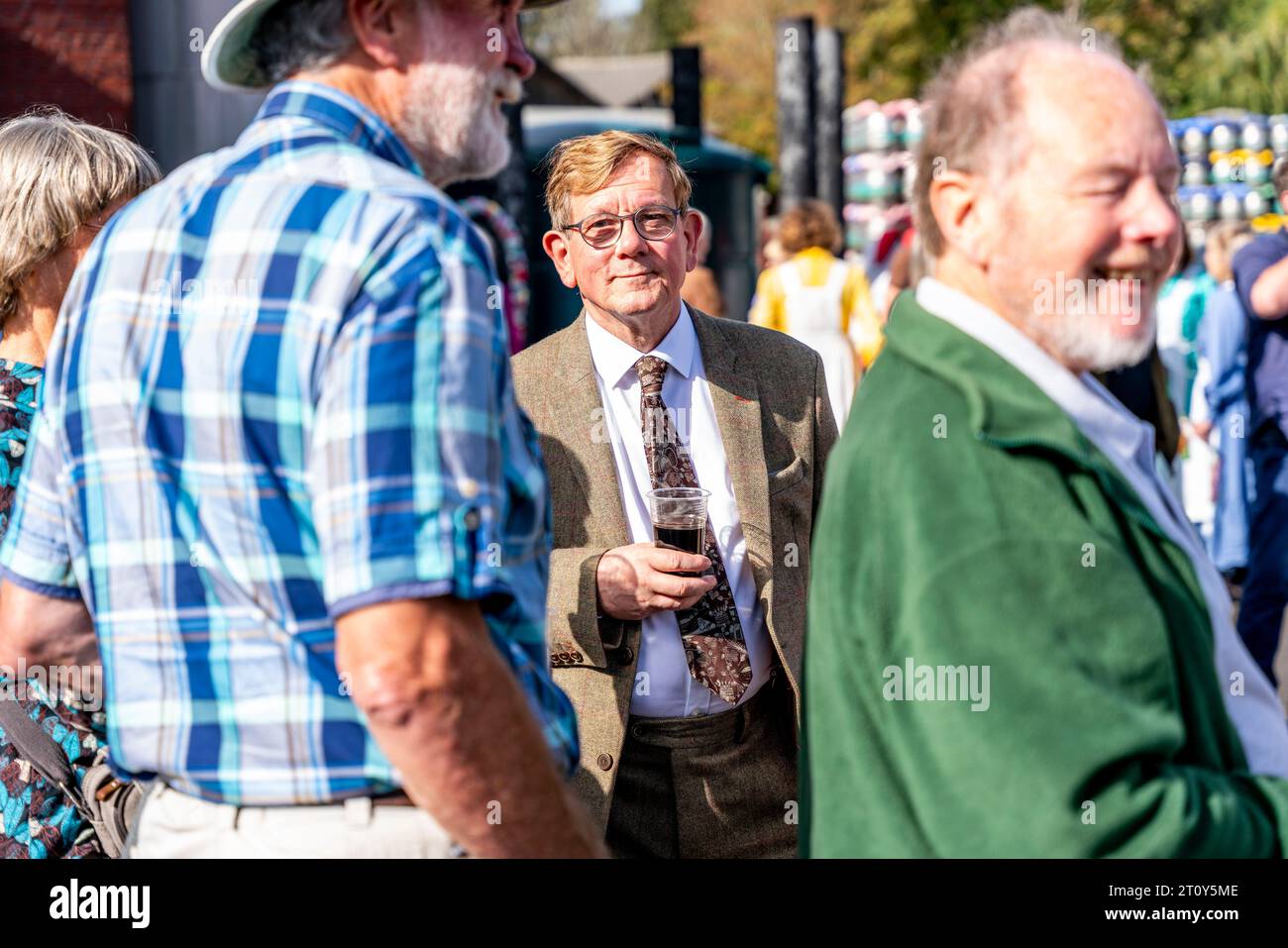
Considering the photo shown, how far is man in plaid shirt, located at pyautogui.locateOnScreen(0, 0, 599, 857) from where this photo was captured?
1.68 m

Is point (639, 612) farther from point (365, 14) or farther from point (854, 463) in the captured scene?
point (365, 14)

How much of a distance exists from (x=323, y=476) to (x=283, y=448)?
0.08 m

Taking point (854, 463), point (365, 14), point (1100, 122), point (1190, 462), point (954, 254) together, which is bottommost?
point (1190, 462)

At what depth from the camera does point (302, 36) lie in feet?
6.41

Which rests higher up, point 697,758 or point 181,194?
point 181,194

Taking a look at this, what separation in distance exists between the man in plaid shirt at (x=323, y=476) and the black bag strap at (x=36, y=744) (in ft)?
2.51

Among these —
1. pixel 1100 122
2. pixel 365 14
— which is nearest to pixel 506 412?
pixel 365 14

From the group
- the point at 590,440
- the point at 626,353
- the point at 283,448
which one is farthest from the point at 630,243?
the point at 283,448

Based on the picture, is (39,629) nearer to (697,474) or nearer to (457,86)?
(457,86)

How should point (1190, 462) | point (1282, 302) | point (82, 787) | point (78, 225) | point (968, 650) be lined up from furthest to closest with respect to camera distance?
point (1190, 462)
point (1282, 302)
point (78, 225)
point (82, 787)
point (968, 650)

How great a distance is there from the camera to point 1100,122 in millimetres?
1846

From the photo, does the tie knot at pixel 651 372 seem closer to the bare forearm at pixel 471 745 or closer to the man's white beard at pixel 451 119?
the man's white beard at pixel 451 119

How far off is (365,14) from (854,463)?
82 cm

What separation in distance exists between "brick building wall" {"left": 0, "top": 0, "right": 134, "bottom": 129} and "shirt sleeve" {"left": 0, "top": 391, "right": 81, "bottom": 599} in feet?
47.2
